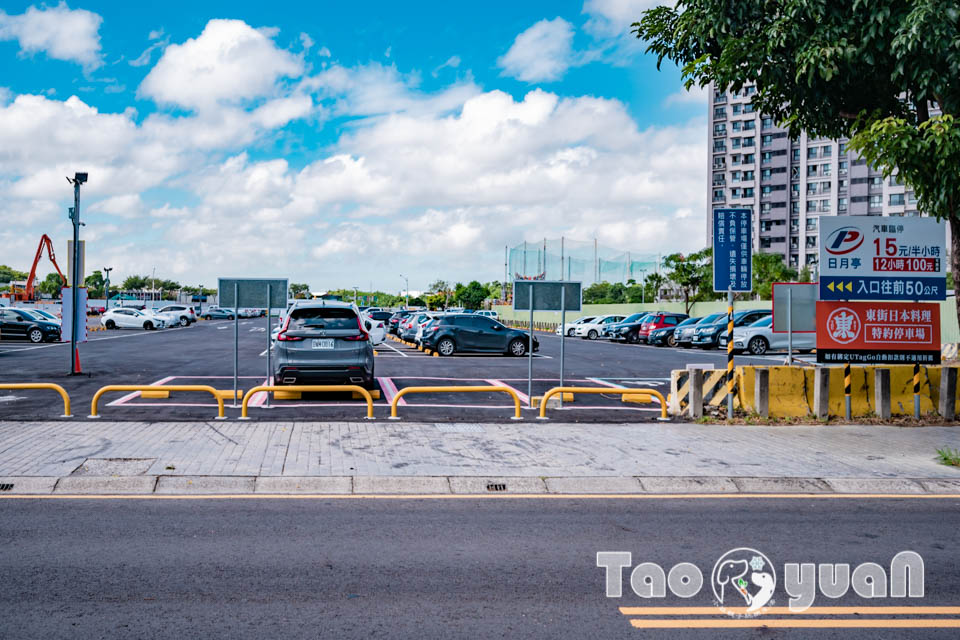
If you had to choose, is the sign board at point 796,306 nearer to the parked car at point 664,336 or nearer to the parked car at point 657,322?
the parked car at point 664,336

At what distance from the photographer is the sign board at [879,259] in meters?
11.8

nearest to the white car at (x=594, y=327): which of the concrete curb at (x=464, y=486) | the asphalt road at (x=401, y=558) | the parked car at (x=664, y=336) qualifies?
the parked car at (x=664, y=336)

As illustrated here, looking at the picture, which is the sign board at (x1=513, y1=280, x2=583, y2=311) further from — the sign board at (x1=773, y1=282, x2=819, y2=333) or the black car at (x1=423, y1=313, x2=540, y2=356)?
the black car at (x1=423, y1=313, x2=540, y2=356)

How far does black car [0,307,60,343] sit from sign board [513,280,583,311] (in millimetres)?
28996

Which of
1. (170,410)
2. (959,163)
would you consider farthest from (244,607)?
(959,163)

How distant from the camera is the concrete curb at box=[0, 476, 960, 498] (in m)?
7.23

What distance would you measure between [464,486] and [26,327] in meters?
33.1

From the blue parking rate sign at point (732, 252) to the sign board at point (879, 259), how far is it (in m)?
1.28

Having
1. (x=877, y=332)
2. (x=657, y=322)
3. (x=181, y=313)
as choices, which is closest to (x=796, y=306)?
(x=877, y=332)

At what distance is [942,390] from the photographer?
11.9 meters

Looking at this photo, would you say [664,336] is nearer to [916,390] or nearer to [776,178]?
[916,390]

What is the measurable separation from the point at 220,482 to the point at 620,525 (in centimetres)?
405

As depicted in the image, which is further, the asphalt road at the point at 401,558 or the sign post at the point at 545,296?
the sign post at the point at 545,296

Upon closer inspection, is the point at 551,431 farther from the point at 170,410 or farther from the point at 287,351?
the point at 170,410
